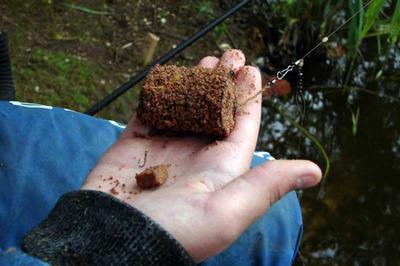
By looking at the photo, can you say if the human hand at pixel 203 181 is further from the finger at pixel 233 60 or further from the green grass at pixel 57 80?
the green grass at pixel 57 80

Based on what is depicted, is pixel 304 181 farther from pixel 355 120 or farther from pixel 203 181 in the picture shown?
pixel 355 120

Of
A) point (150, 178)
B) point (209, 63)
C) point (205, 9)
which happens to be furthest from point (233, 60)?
point (205, 9)

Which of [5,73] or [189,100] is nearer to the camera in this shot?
[189,100]

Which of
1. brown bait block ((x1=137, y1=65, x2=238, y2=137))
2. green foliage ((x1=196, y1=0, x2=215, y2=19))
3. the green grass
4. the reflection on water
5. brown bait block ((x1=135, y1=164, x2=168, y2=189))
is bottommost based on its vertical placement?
the reflection on water

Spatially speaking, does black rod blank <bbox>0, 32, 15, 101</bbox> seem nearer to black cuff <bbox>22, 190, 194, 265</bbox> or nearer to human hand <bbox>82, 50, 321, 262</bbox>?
human hand <bbox>82, 50, 321, 262</bbox>

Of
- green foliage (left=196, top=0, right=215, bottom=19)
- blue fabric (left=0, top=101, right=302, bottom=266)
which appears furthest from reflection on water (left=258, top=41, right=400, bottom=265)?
blue fabric (left=0, top=101, right=302, bottom=266)

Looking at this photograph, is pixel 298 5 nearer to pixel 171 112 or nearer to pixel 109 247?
pixel 171 112
